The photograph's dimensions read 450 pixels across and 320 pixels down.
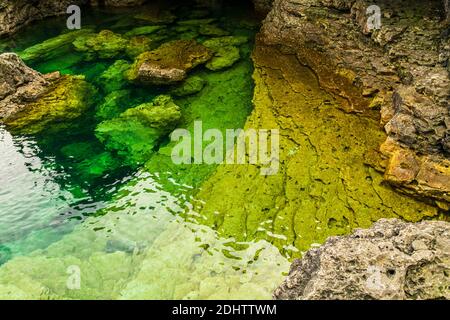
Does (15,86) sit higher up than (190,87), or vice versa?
(190,87)

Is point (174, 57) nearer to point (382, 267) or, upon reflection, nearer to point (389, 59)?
point (389, 59)

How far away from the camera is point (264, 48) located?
49.2ft

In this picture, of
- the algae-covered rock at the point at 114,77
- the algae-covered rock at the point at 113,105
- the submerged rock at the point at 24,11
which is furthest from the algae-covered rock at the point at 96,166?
the submerged rock at the point at 24,11

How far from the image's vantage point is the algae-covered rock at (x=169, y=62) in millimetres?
13414

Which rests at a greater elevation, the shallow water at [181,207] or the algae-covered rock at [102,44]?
the algae-covered rock at [102,44]

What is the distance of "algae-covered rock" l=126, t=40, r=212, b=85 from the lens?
1341 cm

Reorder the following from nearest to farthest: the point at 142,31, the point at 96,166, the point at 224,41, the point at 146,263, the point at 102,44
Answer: the point at 146,263 → the point at 96,166 → the point at 224,41 → the point at 102,44 → the point at 142,31

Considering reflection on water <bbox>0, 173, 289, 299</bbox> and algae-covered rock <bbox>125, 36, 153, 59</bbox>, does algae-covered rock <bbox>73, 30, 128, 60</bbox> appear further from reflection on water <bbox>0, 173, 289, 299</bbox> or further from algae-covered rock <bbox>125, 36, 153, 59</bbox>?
reflection on water <bbox>0, 173, 289, 299</bbox>

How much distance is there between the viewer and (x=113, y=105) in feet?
42.0

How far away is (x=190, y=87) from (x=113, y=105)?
276 cm

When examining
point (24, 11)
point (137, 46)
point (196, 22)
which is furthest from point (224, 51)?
point (24, 11)

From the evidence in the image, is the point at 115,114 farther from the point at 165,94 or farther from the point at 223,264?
the point at 223,264

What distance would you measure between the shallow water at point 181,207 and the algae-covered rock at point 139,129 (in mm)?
255

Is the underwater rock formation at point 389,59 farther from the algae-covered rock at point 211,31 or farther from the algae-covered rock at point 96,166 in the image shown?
the algae-covered rock at point 96,166
